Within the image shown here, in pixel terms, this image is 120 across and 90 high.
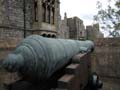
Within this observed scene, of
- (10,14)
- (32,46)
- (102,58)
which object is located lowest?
(102,58)

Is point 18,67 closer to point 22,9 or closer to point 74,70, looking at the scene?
point 74,70

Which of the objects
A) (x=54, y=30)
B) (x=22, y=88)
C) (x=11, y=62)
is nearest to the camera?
(x=11, y=62)

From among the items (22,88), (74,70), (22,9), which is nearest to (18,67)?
(22,88)

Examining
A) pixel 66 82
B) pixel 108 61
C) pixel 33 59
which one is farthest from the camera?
pixel 108 61

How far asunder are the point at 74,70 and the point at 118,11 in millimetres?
8127

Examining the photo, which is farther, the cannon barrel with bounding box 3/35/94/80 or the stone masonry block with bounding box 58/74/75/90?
the stone masonry block with bounding box 58/74/75/90

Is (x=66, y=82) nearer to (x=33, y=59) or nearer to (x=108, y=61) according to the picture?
(x=33, y=59)

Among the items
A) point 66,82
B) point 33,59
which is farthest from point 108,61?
point 33,59

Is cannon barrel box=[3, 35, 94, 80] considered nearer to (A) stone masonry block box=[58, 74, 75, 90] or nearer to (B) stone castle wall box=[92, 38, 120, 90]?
(A) stone masonry block box=[58, 74, 75, 90]

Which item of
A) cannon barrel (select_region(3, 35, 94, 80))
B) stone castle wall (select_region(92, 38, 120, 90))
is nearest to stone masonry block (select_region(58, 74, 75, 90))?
cannon barrel (select_region(3, 35, 94, 80))

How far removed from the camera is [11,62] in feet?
6.22

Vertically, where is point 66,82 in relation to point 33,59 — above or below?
below

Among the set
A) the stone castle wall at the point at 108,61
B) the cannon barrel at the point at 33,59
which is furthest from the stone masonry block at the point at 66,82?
the stone castle wall at the point at 108,61

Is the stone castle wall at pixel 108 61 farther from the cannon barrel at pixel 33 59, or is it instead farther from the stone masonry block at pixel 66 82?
the cannon barrel at pixel 33 59
